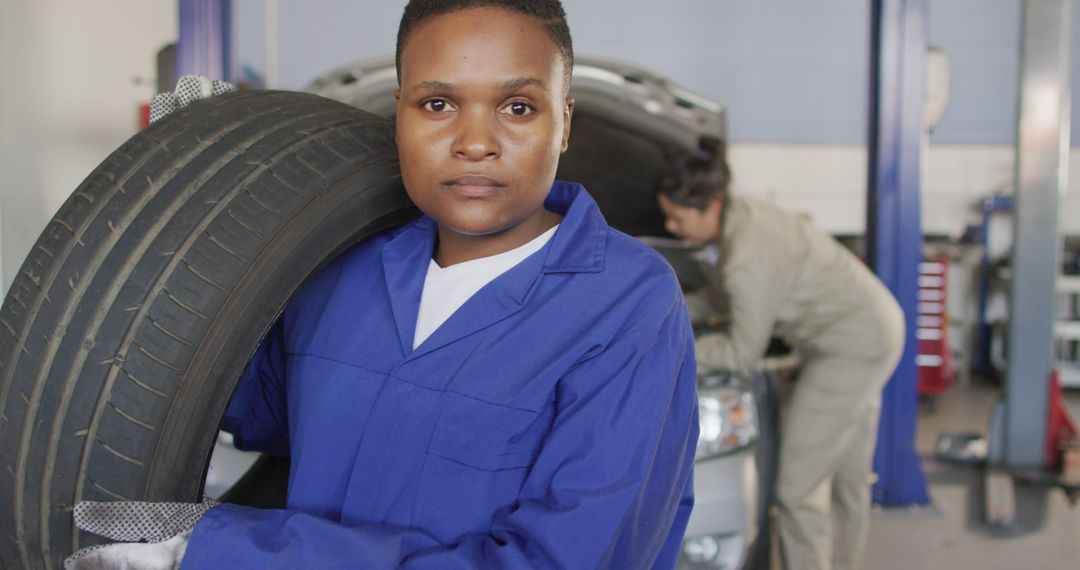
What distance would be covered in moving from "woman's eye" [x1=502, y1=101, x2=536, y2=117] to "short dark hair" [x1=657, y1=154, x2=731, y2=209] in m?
1.67

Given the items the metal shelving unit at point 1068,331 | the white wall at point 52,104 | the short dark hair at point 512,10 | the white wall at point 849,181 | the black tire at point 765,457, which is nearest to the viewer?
the short dark hair at point 512,10

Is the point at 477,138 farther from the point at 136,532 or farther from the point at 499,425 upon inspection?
the point at 136,532

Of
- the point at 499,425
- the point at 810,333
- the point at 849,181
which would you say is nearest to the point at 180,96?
the point at 499,425

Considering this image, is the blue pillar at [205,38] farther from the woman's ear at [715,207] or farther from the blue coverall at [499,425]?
the blue coverall at [499,425]

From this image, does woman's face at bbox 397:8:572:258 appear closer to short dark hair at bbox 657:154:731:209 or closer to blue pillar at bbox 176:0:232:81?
short dark hair at bbox 657:154:731:209

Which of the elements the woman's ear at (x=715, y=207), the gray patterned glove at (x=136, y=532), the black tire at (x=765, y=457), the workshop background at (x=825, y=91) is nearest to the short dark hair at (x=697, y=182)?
the woman's ear at (x=715, y=207)

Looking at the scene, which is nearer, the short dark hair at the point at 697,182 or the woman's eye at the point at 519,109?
the woman's eye at the point at 519,109

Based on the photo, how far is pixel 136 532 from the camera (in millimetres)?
802

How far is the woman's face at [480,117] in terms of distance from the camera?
0.85 meters

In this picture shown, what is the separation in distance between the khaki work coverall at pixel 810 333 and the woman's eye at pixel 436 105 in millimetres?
1591

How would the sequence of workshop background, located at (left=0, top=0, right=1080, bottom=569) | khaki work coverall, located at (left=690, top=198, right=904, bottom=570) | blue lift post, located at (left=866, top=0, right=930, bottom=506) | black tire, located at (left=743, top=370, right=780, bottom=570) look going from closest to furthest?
black tire, located at (left=743, top=370, right=780, bottom=570) → khaki work coverall, located at (left=690, top=198, right=904, bottom=570) → blue lift post, located at (left=866, top=0, right=930, bottom=506) → workshop background, located at (left=0, top=0, right=1080, bottom=569)

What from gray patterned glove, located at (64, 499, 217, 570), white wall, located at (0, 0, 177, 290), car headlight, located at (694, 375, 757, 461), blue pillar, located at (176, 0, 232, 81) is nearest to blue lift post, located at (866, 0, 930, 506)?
car headlight, located at (694, 375, 757, 461)

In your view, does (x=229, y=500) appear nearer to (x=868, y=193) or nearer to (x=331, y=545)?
(x=331, y=545)

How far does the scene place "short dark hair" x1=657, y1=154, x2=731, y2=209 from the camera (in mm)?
2492
